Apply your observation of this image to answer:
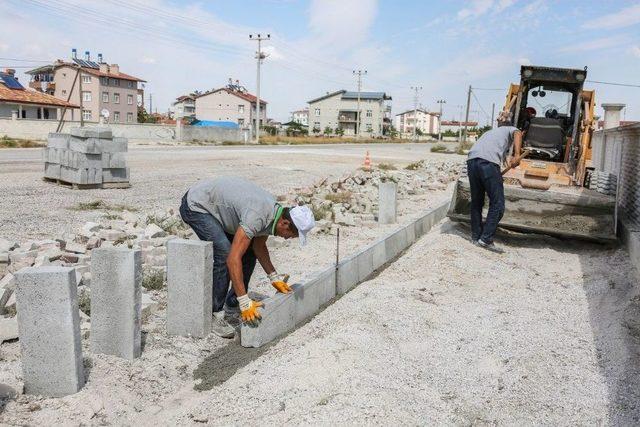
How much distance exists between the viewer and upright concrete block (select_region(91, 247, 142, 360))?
11.9 feet

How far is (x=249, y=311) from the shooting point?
13.3 feet

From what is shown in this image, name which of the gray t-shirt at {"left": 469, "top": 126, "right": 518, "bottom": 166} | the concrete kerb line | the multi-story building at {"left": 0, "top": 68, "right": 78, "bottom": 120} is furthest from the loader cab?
→ the multi-story building at {"left": 0, "top": 68, "right": 78, "bottom": 120}

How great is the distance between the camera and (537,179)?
8.08 metres

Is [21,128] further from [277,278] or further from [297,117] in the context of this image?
[297,117]

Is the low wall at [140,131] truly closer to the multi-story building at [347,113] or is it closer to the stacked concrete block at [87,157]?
the stacked concrete block at [87,157]

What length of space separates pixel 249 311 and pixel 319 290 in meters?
1.22

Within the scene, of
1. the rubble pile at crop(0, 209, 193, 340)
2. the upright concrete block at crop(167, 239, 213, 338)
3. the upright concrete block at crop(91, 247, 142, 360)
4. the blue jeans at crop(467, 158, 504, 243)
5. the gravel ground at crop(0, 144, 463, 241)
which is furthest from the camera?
the gravel ground at crop(0, 144, 463, 241)

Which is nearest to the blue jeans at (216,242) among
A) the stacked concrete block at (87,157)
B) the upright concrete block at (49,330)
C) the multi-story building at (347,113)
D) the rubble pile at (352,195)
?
the upright concrete block at (49,330)

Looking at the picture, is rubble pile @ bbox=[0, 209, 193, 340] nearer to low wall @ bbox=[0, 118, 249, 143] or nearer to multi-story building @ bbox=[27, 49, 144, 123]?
low wall @ bbox=[0, 118, 249, 143]

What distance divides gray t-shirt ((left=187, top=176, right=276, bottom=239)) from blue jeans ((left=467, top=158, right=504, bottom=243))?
3.70 m

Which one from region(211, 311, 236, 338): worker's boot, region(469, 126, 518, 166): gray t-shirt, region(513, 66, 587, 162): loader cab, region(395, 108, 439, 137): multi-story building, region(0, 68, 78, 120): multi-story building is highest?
region(395, 108, 439, 137): multi-story building

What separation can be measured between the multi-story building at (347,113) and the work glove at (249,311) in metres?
85.2

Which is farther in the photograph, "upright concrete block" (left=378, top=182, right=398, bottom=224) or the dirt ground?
"upright concrete block" (left=378, top=182, right=398, bottom=224)

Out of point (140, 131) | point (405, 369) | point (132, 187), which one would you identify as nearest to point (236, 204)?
point (405, 369)
